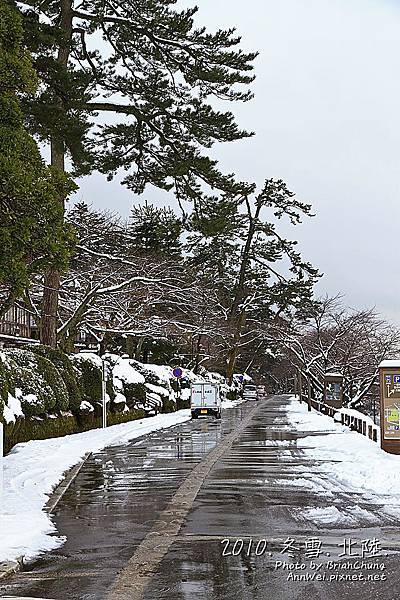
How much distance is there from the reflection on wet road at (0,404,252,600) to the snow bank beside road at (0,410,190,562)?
0.86 ft

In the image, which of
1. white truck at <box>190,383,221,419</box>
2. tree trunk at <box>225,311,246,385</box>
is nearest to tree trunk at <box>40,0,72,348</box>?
white truck at <box>190,383,221,419</box>

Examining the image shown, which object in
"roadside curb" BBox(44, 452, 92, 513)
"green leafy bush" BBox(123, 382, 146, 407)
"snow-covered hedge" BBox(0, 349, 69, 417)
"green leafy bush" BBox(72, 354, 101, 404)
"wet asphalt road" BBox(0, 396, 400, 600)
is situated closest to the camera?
"wet asphalt road" BBox(0, 396, 400, 600)

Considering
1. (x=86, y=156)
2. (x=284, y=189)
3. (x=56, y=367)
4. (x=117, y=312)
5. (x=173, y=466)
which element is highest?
(x=284, y=189)

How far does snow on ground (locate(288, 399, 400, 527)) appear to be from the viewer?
1118 cm

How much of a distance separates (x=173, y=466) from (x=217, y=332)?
27795 millimetres

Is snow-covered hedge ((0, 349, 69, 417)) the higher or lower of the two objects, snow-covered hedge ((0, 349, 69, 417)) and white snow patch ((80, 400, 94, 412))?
the higher

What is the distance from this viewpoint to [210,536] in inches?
375

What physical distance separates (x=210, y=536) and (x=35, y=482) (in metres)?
5.77

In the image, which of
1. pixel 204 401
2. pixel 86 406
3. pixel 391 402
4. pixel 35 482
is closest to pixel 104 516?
pixel 35 482

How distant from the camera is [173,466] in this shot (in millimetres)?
17984

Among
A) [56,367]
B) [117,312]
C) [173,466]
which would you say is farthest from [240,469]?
[117,312]

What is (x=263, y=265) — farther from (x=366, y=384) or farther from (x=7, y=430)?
(x=7, y=430)

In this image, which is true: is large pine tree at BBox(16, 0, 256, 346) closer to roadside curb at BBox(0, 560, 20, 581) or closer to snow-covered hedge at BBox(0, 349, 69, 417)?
snow-covered hedge at BBox(0, 349, 69, 417)

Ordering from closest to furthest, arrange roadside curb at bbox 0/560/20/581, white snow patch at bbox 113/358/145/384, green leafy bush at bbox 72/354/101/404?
roadside curb at bbox 0/560/20/581
green leafy bush at bbox 72/354/101/404
white snow patch at bbox 113/358/145/384
